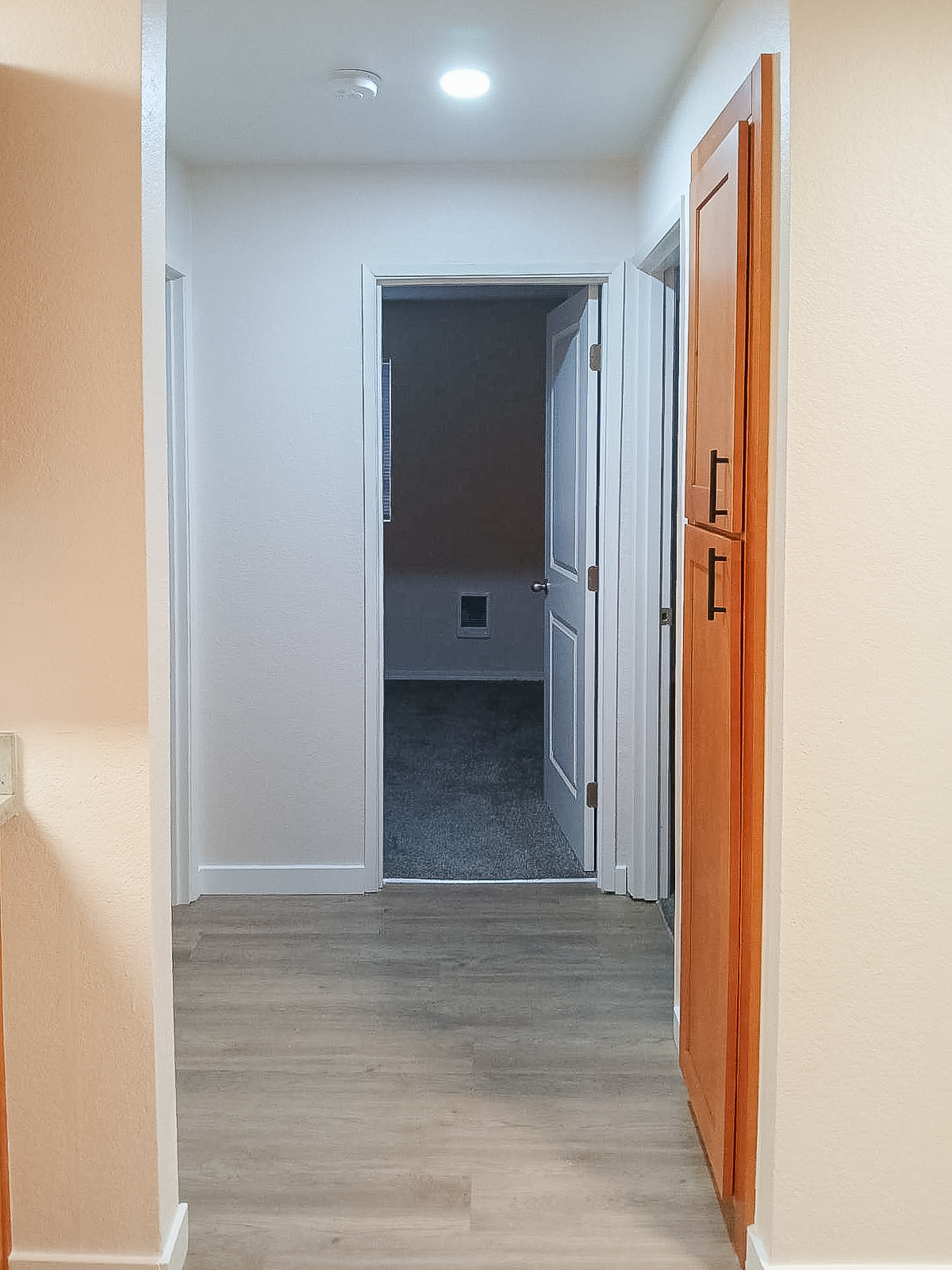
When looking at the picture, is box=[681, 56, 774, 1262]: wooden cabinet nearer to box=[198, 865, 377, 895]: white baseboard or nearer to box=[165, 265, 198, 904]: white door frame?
box=[198, 865, 377, 895]: white baseboard

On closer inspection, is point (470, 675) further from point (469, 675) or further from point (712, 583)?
point (712, 583)

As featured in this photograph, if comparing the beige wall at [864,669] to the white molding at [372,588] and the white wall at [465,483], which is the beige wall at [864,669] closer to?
the white molding at [372,588]

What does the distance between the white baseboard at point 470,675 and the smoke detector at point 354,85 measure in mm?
5277

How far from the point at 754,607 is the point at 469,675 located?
622 centimetres

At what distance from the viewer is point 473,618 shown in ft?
27.4

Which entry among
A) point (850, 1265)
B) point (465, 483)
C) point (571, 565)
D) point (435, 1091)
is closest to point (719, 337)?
point (850, 1265)

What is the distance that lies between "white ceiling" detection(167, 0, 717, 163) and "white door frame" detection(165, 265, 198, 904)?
605 mm

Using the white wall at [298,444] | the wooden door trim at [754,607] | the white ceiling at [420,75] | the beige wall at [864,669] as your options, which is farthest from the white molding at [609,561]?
the beige wall at [864,669]

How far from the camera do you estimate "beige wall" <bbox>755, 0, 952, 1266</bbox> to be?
6.48 feet

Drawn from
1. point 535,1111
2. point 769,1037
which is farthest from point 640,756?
point 769,1037

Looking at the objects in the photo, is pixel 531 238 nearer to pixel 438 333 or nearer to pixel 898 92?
pixel 898 92

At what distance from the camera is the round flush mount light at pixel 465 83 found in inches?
126

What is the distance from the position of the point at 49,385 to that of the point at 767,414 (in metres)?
1.18

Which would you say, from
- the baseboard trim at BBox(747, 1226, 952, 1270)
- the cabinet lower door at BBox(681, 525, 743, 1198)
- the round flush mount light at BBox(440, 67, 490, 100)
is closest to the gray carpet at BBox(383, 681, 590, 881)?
the cabinet lower door at BBox(681, 525, 743, 1198)
